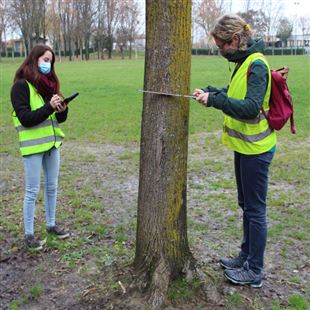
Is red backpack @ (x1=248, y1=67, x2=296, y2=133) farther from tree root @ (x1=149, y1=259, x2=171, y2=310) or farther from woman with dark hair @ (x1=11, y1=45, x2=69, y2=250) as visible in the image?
woman with dark hair @ (x1=11, y1=45, x2=69, y2=250)

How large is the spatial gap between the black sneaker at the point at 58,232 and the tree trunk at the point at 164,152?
1.39m

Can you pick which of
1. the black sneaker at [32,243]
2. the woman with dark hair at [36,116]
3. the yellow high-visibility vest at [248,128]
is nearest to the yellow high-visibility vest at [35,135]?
the woman with dark hair at [36,116]

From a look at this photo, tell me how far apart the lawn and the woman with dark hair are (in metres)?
0.55

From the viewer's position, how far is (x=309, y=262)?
4.25 m

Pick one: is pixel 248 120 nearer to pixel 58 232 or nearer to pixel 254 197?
pixel 254 197

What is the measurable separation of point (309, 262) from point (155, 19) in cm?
257

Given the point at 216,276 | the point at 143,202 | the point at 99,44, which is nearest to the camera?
the point at 143,202

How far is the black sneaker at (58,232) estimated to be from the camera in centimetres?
477

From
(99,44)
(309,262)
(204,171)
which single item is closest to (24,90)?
(309,262)

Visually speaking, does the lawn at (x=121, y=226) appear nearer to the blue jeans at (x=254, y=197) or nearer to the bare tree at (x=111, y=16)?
the blue jeans at (x=254, y=197)

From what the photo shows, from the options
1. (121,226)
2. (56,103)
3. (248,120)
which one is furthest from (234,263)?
(56,103)

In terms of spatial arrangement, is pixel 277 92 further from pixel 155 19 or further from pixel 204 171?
pixel 204 171

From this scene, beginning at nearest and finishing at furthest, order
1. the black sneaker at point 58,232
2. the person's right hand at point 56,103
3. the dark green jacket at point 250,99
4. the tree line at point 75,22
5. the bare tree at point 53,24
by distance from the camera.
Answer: the dark green jacket at point 250,99
the person's right hand at point 56,103
the black sneaker at point 58,232
the tree line at point 75,22
the bare tree at point 53,24

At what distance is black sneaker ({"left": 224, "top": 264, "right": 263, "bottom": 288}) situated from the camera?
3686mm
